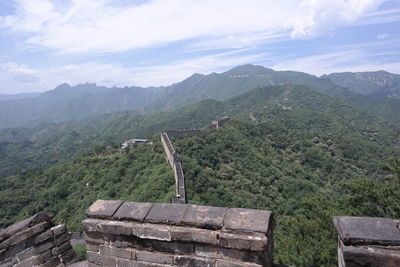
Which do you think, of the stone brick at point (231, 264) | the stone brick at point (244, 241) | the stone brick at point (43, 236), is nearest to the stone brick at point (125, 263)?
the stone brick at point (231, 264)

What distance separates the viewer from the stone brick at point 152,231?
3082 mm

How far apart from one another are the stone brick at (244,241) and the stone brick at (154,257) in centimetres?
66

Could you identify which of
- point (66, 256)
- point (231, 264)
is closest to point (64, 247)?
point (66, 256)

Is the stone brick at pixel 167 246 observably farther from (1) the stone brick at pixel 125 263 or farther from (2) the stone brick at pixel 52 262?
(2) the stone brick at pixel 52 262

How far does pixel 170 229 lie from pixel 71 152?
4115 inches

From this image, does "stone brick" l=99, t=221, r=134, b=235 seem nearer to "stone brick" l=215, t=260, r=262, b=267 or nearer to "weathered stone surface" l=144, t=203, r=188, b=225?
"weathered stone surface" l=144, t=203, r=188, b=225

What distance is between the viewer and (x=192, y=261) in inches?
119

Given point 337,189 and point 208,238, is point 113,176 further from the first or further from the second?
point 208,238

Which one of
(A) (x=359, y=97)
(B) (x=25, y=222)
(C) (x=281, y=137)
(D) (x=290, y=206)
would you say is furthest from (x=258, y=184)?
(A) (x=359, y=97)

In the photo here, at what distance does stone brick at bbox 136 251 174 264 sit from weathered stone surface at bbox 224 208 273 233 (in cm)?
76

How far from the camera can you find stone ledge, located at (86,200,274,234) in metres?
2.84

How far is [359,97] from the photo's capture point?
171750 millimetres

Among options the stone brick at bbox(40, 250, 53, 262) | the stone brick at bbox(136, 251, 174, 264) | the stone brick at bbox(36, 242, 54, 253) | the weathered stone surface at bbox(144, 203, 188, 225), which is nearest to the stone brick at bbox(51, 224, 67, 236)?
the stone brick at bbox(36, 242, 54, 253)

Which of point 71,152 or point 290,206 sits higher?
point 290,206
